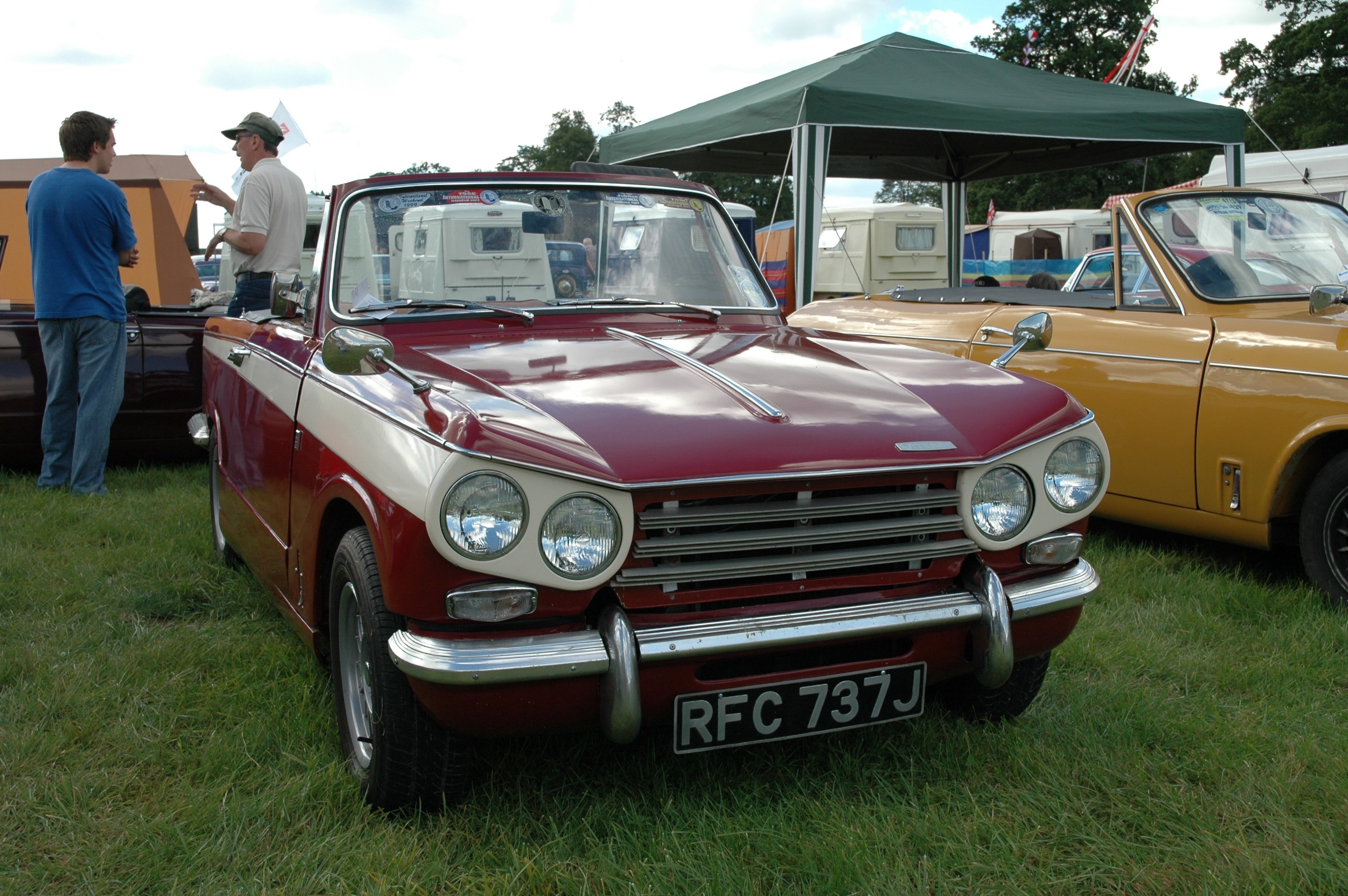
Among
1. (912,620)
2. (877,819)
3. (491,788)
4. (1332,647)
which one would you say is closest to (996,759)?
(877,819)

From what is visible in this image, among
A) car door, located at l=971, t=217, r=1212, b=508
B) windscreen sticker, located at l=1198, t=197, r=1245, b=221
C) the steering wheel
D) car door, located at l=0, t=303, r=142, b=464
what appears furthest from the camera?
car door, located at l=0, t=303, r=142, b=464

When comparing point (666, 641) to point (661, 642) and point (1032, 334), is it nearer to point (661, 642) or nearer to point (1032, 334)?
point (661, 642)

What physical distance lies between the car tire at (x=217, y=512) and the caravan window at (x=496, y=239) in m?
1.63

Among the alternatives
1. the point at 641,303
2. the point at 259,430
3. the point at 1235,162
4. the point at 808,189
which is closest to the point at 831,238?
the point at 1235,162

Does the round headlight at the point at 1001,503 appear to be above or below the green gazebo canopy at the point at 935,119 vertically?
below

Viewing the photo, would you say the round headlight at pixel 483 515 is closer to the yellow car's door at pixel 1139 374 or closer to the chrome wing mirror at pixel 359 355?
the chrome wing mirror at pixel 359 355

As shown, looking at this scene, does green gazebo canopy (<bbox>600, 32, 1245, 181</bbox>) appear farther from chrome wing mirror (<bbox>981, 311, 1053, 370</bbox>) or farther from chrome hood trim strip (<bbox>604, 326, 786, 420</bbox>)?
chrome hood trim strip (<bbox>604, 326, 786, 420</bbox>)

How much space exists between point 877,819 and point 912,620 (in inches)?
18.5

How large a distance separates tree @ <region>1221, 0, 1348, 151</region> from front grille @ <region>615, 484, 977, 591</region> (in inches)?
1562

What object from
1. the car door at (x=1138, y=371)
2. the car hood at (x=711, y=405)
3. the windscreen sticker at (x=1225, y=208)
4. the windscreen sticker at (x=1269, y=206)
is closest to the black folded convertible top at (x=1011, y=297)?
the car door at (x=1138, y=371)

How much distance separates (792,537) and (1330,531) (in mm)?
2560

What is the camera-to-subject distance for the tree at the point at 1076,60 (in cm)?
3862

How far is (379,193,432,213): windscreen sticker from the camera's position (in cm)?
334

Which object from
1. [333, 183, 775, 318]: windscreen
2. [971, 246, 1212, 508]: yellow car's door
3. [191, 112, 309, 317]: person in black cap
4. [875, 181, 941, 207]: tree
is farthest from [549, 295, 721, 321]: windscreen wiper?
[875, 181, 941, 207]: tree
